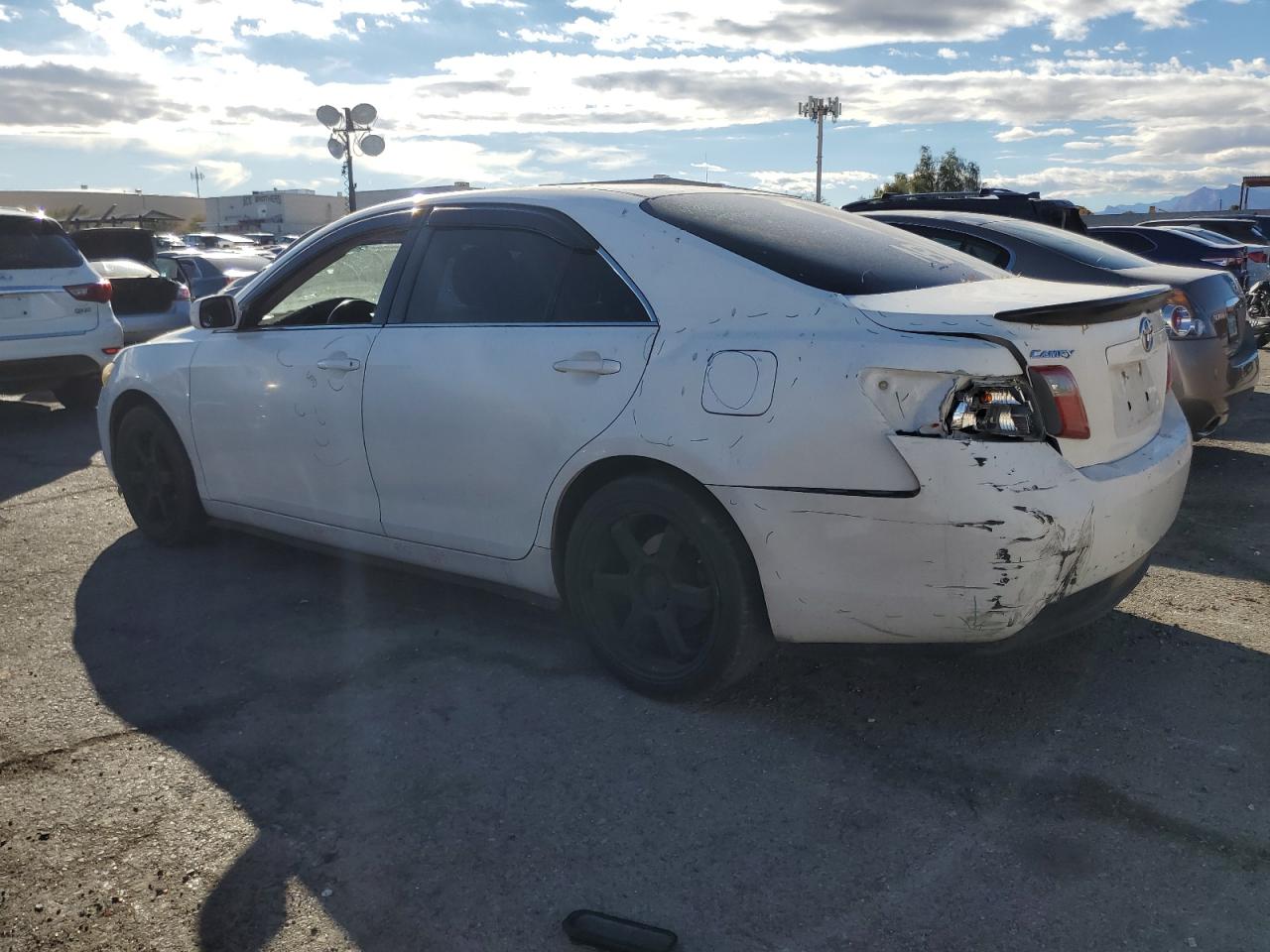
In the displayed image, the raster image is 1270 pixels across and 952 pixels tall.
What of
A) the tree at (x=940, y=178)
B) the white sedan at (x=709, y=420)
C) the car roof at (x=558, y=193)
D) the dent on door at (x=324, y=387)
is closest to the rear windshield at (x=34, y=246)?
the white sedan at (x=709, y=420)

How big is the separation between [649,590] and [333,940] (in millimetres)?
1484

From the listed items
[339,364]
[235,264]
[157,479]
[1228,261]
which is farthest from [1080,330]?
[235,264]

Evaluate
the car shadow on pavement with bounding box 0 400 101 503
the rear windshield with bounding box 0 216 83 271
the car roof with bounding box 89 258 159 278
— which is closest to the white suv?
the rear windshield with bounding box 0 216 83 271

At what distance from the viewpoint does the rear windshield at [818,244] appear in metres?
3.52

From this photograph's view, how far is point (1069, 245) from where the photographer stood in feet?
22.1

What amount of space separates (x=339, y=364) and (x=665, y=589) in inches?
65.0

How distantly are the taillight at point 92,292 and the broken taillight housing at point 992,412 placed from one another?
8.40 meters

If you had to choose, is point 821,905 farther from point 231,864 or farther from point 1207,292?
point 1207,292

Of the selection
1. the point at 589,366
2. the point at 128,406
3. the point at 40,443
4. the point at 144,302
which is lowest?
Result: the point at 40,443

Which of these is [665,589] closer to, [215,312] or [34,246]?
[215,312]

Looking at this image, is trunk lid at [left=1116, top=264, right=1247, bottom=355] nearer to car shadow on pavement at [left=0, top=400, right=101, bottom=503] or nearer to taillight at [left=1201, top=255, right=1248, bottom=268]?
taillight at [left=1201, top=255, right=1248, bottom=268]

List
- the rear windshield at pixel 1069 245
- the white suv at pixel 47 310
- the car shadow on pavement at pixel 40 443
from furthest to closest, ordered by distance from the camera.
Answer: the white suv at pixel 47 310 < the car shadow on pavement at pixel 40 443 < the rear windshield at pixel 1069 245

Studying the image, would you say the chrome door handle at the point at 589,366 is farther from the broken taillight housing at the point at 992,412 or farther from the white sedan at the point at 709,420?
the broken taillight housing at the point at 992,412

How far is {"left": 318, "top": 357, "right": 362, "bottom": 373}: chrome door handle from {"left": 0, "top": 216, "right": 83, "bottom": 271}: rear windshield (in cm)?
590
